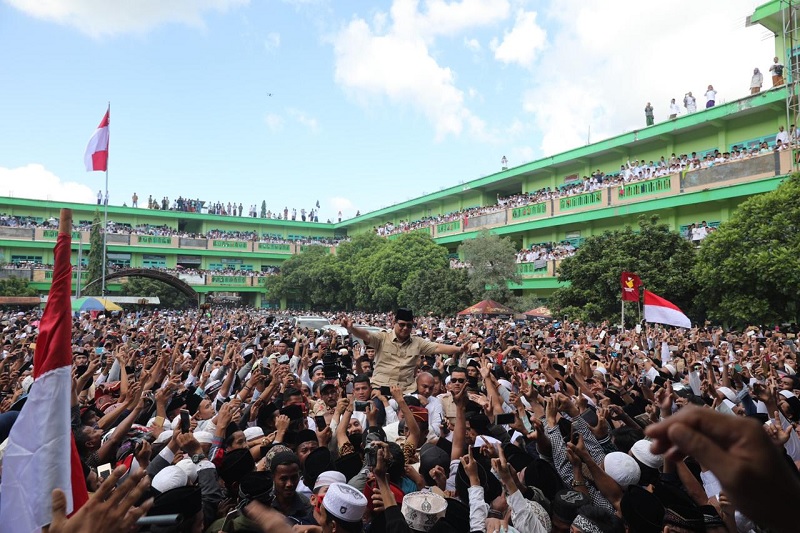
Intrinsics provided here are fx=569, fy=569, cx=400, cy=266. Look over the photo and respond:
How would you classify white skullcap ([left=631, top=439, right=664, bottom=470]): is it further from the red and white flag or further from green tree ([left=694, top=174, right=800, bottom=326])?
green tree ([left=694, top=174, right=800, bottom=326])

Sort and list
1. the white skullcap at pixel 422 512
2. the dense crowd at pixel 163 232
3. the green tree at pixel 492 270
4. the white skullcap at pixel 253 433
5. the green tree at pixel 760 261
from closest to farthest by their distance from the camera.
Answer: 1. the white skullcap at pixel 422 512
2. the white skullcap at pixel 253 433
3. the green tree at pixel 760 261
4. the green tree at pixel 492 270
5. the dense crowd at pixel 163 232

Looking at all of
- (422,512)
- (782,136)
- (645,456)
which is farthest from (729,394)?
(782,136)

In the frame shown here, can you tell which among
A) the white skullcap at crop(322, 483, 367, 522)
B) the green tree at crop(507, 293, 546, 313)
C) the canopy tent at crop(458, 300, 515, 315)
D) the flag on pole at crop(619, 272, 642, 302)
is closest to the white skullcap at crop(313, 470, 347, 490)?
the white skullcap at crop(322, 483, 367, 522)

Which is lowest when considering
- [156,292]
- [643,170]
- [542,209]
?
[156,292]

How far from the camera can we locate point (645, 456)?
3.64 m

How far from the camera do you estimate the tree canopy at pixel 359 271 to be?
34031 millimetres

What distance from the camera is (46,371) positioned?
2432mm

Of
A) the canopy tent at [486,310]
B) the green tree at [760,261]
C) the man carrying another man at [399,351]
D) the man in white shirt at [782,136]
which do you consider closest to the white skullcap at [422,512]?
the man carrying another man at [399,351]

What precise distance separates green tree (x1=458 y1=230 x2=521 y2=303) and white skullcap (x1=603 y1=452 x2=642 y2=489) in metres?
24.4

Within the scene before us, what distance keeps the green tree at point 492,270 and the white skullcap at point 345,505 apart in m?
25.3

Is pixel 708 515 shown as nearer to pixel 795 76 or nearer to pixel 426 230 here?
pixel 795 76

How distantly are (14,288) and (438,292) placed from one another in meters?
27.6

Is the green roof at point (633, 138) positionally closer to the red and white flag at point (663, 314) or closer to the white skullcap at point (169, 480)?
the red and white flag at point (663, 314)

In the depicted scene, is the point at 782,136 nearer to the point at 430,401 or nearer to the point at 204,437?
the point at 430,401
